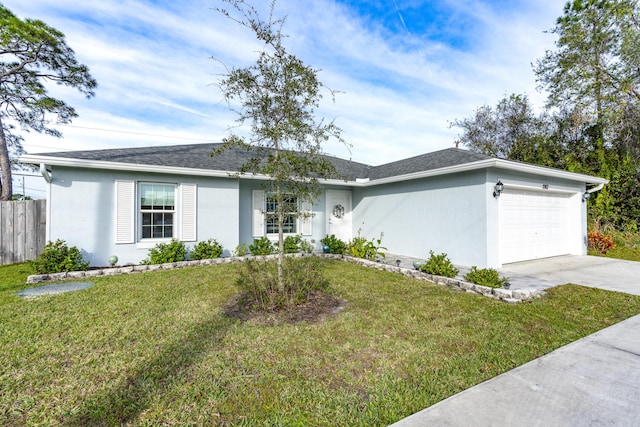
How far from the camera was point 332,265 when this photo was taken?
27.0 ft

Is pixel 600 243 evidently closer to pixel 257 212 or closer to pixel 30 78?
pixel 257 212

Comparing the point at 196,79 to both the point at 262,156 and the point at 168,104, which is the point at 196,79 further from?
the point at 262,156

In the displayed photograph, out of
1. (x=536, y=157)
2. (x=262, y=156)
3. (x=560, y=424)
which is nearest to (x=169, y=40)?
(x=262, y=156)

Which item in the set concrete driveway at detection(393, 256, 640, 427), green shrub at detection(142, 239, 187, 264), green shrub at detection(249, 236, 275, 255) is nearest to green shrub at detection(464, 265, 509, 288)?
concrete driveway at detection(393, 256, 640, 427)

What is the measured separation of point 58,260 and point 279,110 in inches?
251

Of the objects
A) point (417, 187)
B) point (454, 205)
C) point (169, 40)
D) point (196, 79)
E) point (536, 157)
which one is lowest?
point (454, 205)

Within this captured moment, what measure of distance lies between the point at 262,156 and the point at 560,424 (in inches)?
187

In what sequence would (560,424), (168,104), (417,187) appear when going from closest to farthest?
(560,424), (417,187), (168,104)

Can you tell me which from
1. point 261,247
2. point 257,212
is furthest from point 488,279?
point 257,212

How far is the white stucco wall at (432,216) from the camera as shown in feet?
24.8

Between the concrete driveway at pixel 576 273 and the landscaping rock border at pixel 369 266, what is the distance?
656 mm

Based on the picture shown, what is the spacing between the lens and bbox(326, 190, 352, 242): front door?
463 inches

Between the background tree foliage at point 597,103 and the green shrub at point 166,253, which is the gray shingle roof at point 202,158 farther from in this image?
the background tree foliage at point 597,103

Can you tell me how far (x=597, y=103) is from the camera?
13133 millimetres
